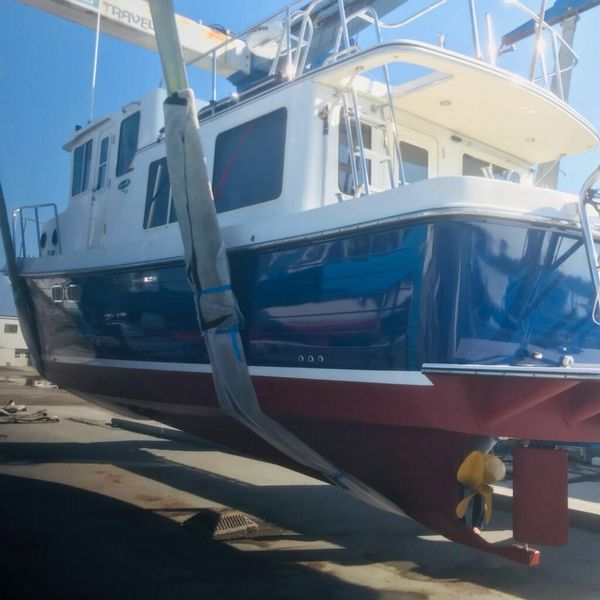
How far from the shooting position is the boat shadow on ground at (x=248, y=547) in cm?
369

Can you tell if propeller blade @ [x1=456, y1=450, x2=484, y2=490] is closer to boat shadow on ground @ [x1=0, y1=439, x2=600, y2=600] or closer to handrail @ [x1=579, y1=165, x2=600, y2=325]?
boat shadow on ground @ [x1=0, y1=439, x2=600, y2=600]

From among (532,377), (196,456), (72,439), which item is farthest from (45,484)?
(532,377)

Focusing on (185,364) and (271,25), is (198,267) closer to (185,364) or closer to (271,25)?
(185,364)

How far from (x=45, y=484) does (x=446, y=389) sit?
4.25 m

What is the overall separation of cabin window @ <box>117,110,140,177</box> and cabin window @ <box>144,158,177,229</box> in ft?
1.92

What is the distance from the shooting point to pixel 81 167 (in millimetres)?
6527

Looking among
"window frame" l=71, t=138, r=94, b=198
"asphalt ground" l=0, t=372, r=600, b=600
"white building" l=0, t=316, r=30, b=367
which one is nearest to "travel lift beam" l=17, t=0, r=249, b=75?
"window frame" l=71, t=138, r=94, b=198

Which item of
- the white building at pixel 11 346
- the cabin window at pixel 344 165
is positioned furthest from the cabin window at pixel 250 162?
the white building at pixel 11 346

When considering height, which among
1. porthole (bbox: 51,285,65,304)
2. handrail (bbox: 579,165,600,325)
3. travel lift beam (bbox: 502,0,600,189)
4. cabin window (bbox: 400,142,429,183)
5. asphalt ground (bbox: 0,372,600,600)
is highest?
travel lift beam (bbox: 502,0,600,189)

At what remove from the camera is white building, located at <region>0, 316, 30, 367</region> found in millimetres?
26319

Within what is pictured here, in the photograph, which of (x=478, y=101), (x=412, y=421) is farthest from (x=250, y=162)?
(x=412, y=421)

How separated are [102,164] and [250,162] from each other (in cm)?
238

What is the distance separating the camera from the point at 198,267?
372cm

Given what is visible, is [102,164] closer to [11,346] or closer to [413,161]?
[413,161]
